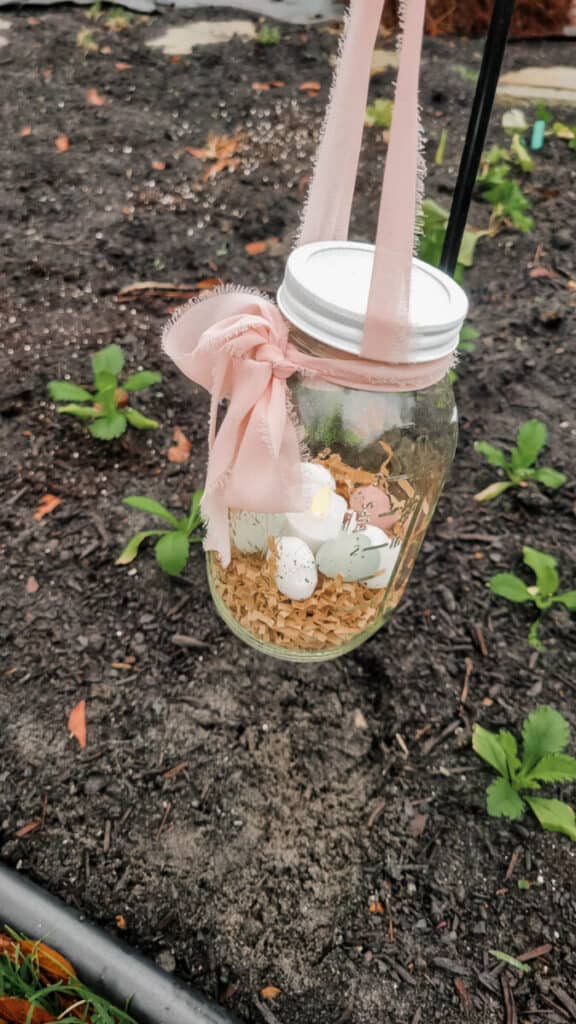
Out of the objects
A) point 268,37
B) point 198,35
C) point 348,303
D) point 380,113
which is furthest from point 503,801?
point 198,35

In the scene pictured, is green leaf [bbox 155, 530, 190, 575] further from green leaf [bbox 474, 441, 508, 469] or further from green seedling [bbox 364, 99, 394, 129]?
green seedling [bbox 364, 99, 394, 129]

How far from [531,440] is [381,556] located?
775mm

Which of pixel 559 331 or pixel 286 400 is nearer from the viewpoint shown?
pixel 286 400

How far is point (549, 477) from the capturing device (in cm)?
176

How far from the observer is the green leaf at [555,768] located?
124 centimetres

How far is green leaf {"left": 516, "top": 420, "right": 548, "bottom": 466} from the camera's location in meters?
1.77

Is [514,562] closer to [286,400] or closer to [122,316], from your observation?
[286,400]

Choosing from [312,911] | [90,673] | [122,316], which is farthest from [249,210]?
[312,911]

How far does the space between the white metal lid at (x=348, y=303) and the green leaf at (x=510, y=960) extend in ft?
3.02

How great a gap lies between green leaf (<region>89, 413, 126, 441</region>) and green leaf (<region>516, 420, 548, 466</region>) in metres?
0.93

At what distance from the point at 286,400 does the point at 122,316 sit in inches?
56.7

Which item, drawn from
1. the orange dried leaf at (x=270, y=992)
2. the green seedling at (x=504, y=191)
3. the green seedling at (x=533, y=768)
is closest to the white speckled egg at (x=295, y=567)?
the green seedling at (x=533, y=768)

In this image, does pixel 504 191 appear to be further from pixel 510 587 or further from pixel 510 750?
pixel 510 750

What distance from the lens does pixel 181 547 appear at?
148 centimetres
